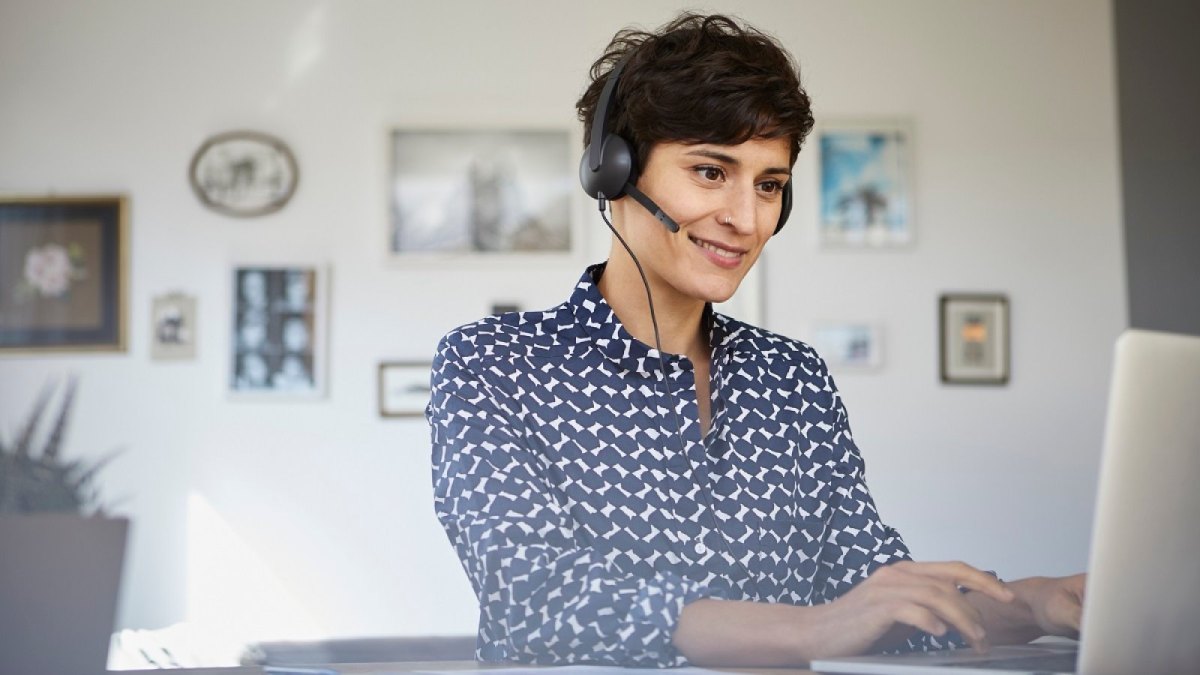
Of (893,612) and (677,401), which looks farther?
(677,401)

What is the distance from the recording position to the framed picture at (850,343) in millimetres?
4676

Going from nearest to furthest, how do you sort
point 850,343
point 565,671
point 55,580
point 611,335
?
point 55,580 → point 565,671 → point 611,335 → point 850,343

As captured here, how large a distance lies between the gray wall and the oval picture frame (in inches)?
120

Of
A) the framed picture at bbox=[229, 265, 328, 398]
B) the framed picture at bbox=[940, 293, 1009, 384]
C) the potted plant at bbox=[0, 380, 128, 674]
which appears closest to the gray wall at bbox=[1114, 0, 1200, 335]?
the framed picture at bbox=[940, 293, 1009, 384]

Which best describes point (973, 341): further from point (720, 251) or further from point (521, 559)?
point (521, 559)

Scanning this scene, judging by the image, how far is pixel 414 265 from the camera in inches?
182

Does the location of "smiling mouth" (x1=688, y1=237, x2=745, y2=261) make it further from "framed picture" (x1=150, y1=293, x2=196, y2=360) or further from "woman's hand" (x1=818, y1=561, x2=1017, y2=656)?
"framed picture" (x1=150, y1=293, x2=196, y2=360)

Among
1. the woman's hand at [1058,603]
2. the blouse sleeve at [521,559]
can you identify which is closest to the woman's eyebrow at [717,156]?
the blouse sleeve at [521,559]

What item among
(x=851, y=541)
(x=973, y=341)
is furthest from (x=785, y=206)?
(x=973, y=341)

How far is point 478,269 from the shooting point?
15.2 feet

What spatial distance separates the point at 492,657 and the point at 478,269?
3415mm

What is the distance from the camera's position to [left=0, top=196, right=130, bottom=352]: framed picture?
15.0 feet

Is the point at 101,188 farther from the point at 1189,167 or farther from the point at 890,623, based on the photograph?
→ the point at 890,623

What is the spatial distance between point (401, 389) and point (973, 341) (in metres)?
2.07
